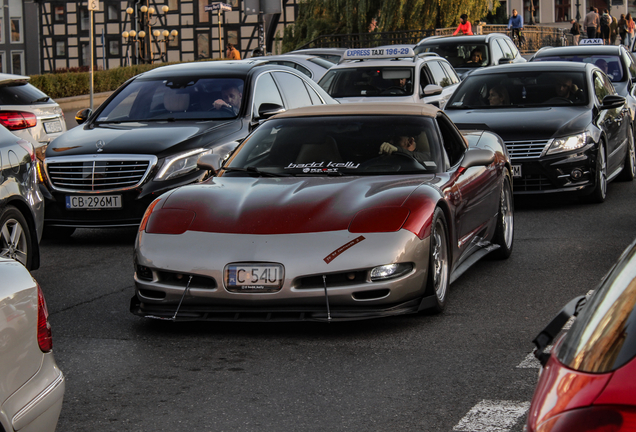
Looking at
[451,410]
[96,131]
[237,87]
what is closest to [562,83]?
[237,87]

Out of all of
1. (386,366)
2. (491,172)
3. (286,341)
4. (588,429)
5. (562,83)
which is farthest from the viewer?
(562,83)

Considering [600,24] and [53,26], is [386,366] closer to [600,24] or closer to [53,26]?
[600,24]

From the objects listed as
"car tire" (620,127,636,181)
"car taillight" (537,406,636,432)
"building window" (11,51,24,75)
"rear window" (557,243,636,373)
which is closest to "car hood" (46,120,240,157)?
"car tire" (620,127,636,181)

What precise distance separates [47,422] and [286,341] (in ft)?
7.85

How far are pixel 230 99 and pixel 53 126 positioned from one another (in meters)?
3.93

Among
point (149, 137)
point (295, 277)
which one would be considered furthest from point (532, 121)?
point (295, 277)

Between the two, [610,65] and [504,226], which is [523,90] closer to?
[504,226]

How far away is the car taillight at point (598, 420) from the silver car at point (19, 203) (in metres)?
5.66

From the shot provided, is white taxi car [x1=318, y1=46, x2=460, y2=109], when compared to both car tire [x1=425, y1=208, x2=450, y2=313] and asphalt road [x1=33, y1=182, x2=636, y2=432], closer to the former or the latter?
asphalt road [x1=33, y1=182, x2=636, y2=432]

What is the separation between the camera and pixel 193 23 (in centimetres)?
6800

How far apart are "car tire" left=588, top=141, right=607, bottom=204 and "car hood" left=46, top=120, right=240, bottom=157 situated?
3955 millimetres

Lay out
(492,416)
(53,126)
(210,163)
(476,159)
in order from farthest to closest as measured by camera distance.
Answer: (53,126) < (210,163) < (476,159) < (492,416)

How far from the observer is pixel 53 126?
13477 mm

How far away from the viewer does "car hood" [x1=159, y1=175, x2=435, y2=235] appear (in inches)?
228
